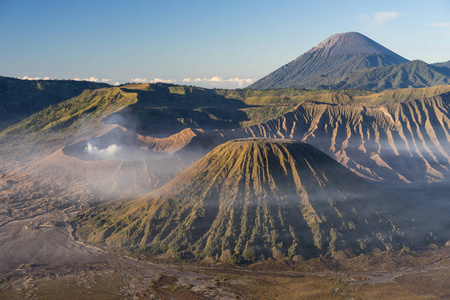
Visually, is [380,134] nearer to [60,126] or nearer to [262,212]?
[262,212]

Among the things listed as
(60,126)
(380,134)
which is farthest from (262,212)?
(60,126)

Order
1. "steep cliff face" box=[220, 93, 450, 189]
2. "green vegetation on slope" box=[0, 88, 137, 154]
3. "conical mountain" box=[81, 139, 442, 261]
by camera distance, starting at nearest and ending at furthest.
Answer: "conical mountain" box=[81, 139, 442, 261] → "steep cliff face" box=[220, 93, 450, 189] → "green vegetation on slope" box=[0, 88, 137, 154]

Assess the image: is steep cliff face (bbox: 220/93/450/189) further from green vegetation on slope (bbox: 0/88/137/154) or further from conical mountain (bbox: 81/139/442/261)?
green vegetation on slope (bbox: 0/88/137/154)

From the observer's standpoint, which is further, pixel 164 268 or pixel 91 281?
pixel 164 268

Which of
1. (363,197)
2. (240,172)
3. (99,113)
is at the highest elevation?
(99,113)

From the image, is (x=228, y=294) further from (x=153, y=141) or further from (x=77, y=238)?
(x=153, y=141)

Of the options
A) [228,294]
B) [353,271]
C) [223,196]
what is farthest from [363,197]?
[228,294]

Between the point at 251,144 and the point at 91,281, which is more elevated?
the point at 251,144

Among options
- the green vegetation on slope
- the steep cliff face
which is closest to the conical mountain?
the steep cliff face

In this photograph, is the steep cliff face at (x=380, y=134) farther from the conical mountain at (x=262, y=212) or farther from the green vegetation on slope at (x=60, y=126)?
the green vegetation on slope at (x=60, y=126)
